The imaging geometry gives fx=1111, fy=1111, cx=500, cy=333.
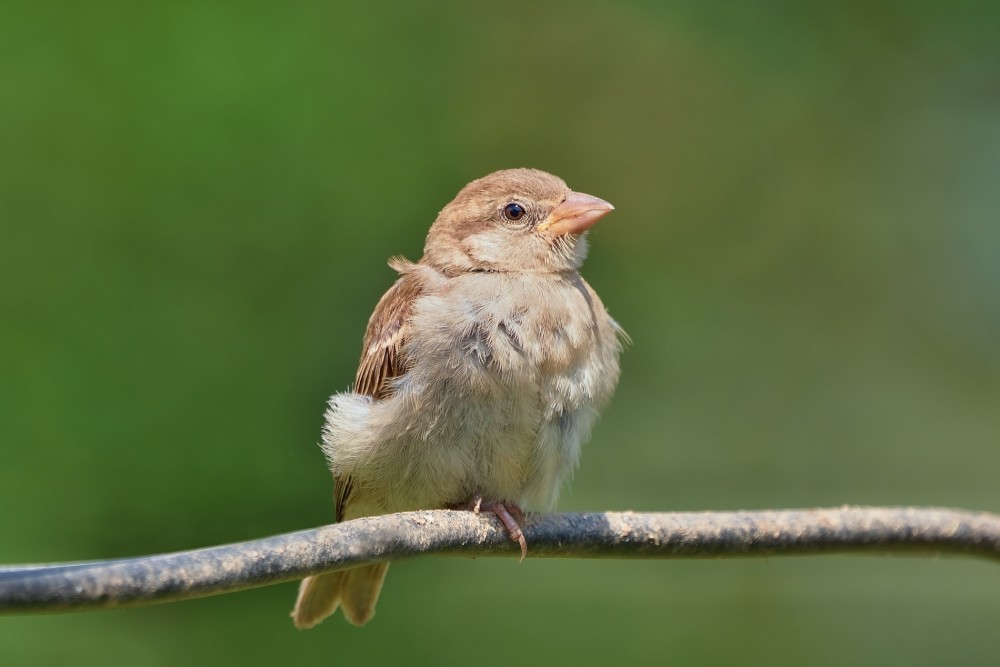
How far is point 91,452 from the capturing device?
4359 millimetres

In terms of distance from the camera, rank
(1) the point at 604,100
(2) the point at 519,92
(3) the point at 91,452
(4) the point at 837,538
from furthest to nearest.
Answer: (1) the point at 604,100 → (2) the point at 519,92 → (3) the point at 91,452 → (4) the point at 837,538

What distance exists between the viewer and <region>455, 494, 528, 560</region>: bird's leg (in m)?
3.09

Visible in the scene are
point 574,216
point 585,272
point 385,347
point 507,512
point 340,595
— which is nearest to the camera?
point 507,512

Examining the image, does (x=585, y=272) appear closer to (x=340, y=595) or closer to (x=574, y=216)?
(x=574, y=216)

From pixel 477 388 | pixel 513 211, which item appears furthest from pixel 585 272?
pixel 477 388

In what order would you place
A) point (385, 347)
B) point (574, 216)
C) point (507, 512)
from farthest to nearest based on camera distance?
point (574, 216) → point (385, 347) → point (507, 512)

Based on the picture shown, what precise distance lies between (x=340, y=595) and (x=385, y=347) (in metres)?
0.87

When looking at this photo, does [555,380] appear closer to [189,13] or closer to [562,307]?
[562,307]

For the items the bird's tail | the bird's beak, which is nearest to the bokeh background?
the bird's tail

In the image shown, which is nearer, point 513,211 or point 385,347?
point 385,347

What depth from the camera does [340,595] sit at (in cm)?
376

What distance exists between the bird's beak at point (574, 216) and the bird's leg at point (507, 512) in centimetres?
102

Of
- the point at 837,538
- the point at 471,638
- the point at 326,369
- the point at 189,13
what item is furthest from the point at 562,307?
the point at 189,13

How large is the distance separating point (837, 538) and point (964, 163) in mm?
4931
